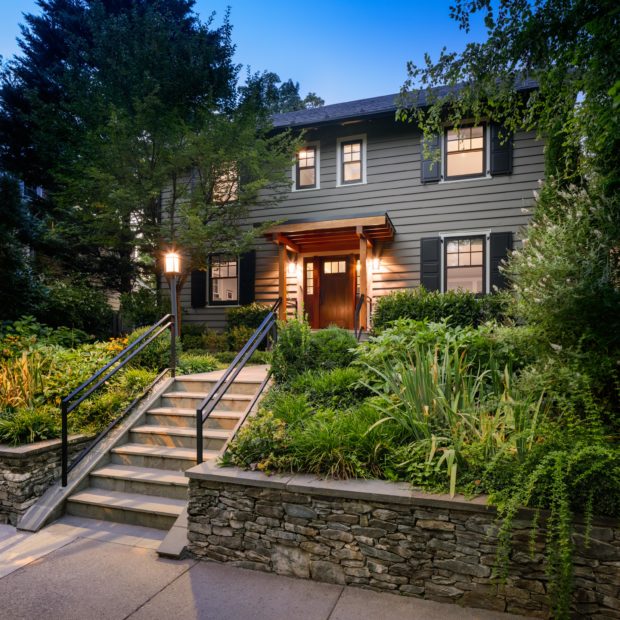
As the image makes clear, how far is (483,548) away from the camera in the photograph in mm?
2645

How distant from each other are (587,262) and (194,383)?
185 inches

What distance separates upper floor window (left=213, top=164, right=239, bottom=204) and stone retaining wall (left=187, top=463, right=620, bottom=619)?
7590mm

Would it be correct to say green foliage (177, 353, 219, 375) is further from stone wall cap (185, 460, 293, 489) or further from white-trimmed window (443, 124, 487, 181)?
white-trimmed window (443, 124, 487, 181)

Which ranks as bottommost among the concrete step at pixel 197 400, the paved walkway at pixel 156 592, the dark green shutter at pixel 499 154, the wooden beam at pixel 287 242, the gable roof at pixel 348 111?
the paved walkway at pixel 156 592

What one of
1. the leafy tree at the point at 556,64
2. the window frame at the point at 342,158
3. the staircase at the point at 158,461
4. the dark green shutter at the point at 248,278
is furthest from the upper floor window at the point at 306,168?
the staircase at the point at 158,461

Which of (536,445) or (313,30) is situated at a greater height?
(313,30)

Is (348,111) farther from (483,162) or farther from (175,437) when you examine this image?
(175,437)

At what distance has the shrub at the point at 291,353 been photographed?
5273 millimetres

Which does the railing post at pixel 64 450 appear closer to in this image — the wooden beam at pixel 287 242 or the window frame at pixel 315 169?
the wooden beam at pixel 287 242

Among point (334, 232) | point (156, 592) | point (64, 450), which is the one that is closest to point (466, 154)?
point (334, 232)

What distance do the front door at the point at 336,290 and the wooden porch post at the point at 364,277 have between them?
1.15 metres

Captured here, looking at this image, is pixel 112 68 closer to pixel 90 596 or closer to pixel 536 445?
pixel 90 596

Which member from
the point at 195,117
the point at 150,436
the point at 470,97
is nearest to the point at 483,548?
the point at 150,436

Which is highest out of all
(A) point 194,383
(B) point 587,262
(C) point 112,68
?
(C) point 112,68
